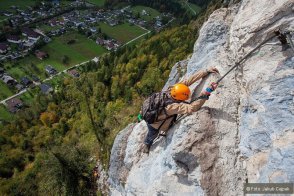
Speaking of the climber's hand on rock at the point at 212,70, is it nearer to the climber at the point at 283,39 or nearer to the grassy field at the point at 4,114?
the climber at the point at 283,39

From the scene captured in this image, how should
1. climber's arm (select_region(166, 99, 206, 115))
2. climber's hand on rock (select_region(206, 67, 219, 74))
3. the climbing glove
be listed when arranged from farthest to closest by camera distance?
climber's hand on rock (select_region(206, 67, 219, 74)) → climber's arm (select_region(166, 99, 206, 115)) → the climbing glove

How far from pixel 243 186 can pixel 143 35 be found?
15817cm

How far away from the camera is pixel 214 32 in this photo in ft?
53.9

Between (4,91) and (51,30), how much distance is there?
204 feet

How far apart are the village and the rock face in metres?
98.7

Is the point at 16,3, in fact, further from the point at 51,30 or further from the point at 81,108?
the point at 81,108

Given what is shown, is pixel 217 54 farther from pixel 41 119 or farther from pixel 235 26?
pixel 41 119

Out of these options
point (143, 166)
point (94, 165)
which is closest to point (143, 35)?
point (94, 165)

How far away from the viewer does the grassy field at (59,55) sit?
410 ft

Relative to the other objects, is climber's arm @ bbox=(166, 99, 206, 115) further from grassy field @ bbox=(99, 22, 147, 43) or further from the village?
grassy field @ bbox=(99, 22, 147, 43)

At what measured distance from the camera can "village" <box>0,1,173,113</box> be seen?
116875mm

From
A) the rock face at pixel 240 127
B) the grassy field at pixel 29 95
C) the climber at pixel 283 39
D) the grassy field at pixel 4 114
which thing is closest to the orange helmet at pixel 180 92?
the rock face at pixel 240 127

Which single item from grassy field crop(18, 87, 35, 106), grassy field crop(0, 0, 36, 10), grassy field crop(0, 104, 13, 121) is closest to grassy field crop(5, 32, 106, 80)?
grassy field crop(18, 87, 35, 106)

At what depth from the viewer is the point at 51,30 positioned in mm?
161500
